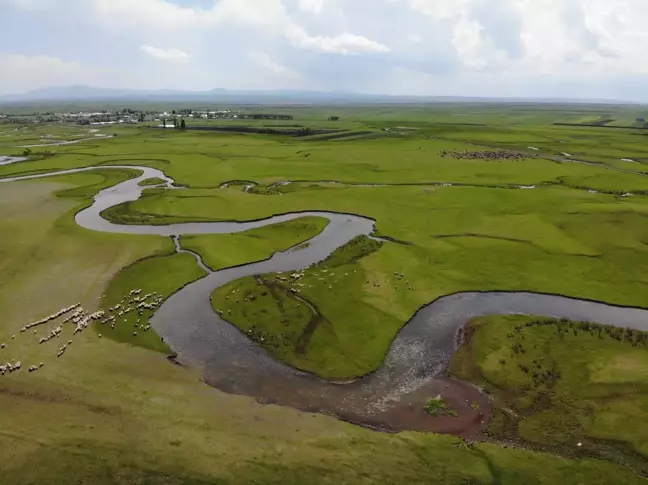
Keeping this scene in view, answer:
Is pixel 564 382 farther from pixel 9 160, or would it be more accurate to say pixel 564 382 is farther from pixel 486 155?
pixel 9 160

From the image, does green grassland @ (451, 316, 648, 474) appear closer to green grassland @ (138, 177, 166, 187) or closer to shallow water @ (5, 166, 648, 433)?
shallow water @ (5, 166, 648, 433)

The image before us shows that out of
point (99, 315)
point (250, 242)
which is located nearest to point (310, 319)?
point (99, 315)

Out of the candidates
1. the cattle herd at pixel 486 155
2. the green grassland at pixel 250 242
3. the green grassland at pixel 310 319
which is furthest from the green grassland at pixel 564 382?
the cattle herd at pixel 486 155

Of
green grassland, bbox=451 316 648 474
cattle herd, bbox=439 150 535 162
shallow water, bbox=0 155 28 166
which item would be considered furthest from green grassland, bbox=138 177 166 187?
green grassland, bbox=451 316 648 474

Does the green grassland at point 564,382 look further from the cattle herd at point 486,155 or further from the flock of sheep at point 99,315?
the cattle herd at point 486,155

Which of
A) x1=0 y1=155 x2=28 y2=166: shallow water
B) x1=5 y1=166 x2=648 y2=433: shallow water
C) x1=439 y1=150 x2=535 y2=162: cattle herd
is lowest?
x1=5 y1=166 x2=648 y2=433: shallow water

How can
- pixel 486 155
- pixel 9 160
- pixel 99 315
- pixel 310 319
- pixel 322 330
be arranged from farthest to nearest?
pixel 486 155, pixel 9 160, pixel 99 315, pixel 310 319, pixel 322 330
